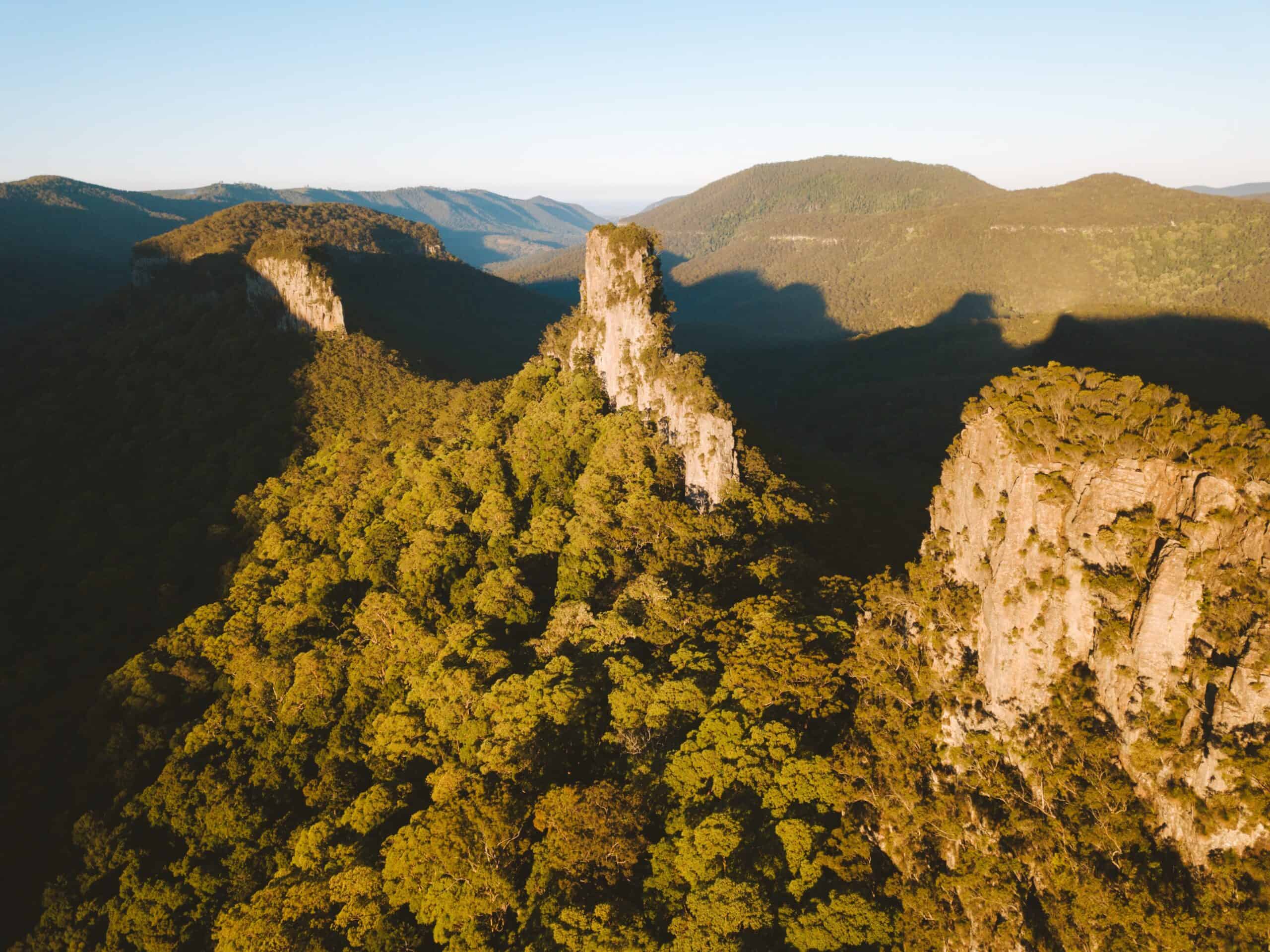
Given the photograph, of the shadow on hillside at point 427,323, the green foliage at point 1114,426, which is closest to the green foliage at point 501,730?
the green foliage at point 1114,426

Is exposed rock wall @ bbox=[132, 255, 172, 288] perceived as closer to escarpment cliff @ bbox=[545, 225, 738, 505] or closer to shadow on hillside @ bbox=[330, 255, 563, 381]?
shadow on hillside @ bbox=[330, 255, 563, 381]

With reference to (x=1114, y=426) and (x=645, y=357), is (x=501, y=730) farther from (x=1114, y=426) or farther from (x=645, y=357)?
(x=645, y=357)

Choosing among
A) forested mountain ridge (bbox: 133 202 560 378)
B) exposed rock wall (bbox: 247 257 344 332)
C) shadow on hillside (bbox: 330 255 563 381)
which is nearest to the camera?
exposed rock wall (bbox: 247 257 344 332)

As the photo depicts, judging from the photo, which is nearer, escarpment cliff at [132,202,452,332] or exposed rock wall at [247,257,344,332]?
exposed rock wall at [247,257,344,332]

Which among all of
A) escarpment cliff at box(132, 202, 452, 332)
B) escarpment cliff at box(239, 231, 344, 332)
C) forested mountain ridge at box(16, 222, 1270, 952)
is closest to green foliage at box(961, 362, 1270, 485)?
forested mountain ridge at box(16, 222, 1270, 952)

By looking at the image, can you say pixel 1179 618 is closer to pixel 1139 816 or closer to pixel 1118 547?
pixel 1118 547

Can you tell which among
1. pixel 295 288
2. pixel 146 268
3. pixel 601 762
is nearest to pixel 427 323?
pixel 295 288
